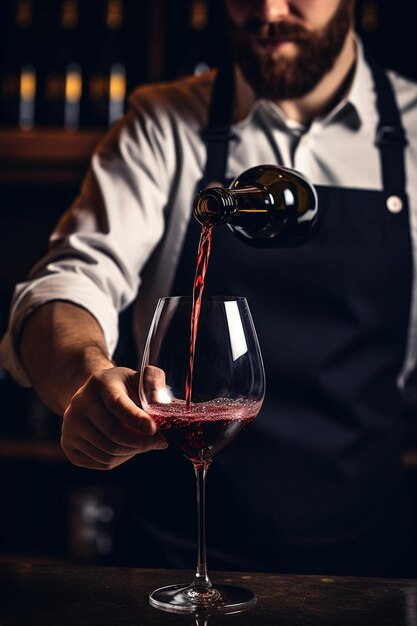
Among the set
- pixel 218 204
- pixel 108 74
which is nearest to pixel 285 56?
pixel 218 204

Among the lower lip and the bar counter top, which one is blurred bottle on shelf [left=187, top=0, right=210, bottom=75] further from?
the bar counter top

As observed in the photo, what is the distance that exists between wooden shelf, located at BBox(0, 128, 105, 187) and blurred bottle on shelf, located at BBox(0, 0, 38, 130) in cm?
10

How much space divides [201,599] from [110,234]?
2.55 feet

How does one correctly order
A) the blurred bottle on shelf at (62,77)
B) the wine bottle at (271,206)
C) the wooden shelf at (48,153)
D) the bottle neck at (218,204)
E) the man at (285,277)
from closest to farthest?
the bottle neck at (218,204), the wine bottle at (271,206), the man at (285,277), the wooden shelf at (48,153), the blurred bottle on shelf at (62,77)

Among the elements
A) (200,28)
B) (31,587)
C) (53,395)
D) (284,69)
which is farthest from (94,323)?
(200,28)

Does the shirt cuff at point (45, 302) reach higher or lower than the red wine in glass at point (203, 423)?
higher

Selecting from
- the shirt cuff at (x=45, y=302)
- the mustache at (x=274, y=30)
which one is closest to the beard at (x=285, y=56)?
the mustache at (x=274, y=30)

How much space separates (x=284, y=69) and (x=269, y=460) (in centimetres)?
66

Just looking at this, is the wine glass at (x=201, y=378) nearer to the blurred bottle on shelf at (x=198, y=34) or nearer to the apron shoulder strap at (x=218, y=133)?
the apron shoulder strap at (x=218, y=133)

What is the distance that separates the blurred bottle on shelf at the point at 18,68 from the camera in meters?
2.37

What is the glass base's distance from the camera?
915mm

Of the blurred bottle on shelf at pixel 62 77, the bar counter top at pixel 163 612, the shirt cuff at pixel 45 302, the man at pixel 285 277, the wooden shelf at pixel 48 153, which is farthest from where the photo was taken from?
the blurred bottle on shelf at pixel 62 77

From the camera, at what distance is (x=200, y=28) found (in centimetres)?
229

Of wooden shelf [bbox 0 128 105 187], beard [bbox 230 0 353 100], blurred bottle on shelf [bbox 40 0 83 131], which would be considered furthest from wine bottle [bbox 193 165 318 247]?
blurred bottle on shelf [bbox 40 0 83 131]
